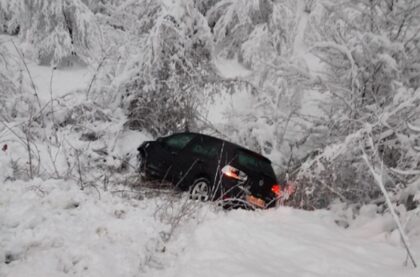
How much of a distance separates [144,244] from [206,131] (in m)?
10.5

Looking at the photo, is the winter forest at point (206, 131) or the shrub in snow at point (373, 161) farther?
the shrub in snow at point (373, 161)

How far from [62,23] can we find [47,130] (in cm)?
762

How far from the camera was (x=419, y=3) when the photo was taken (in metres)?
10.5

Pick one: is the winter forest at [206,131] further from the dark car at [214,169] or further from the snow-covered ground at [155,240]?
the dark car at [214,169]

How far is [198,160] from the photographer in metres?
9.78

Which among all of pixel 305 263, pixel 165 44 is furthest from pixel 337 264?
pixel 165 44

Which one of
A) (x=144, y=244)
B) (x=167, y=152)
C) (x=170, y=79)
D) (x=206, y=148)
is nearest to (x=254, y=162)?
(x=206, y=148)

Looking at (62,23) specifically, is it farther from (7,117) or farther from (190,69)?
(7,117)

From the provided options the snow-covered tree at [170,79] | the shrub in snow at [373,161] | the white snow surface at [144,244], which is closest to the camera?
the white snow surface at [144,244]

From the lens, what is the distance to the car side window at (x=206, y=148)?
9805 millimetres

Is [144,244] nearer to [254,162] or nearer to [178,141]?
[254,162]

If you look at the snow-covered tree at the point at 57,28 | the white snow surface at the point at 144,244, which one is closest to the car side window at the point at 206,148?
the white snow surface at the point at 144,244

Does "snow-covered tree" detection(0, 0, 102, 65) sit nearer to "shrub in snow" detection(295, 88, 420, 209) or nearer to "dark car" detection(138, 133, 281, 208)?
"dark car" detection(138, 133, 281, 208)

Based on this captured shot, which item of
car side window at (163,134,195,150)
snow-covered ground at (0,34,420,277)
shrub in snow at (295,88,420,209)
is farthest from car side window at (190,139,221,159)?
snow-covered ground at (0,34,420,277)
